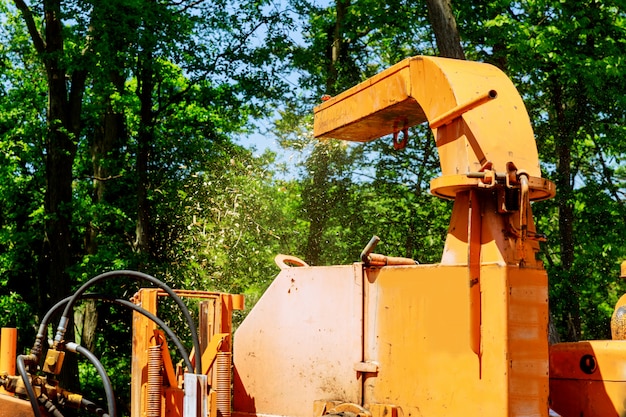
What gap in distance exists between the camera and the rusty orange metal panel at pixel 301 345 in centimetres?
504

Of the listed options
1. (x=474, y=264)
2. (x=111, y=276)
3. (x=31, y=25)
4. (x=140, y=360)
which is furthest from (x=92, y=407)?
(x=31, y=25)

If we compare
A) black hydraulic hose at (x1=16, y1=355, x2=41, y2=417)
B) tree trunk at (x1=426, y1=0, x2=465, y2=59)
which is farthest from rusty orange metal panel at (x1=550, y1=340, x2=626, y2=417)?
tree trunk at (x1=426, y1=0, x2=465, y2=59)

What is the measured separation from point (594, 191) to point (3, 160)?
1261cm

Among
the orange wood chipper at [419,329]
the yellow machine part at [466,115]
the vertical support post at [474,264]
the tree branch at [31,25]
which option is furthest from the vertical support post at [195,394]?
the tree branch at [31,25]

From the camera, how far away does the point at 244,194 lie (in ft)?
54.6

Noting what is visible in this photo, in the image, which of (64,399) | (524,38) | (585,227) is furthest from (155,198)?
(64,399)

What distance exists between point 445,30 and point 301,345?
9375mm

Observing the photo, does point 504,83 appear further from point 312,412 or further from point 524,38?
point 524,38

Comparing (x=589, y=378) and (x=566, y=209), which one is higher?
(x=566, y=209)

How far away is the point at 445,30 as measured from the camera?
44.7 ft

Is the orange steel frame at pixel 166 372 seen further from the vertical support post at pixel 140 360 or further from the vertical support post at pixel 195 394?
the vertical support post at pixel 195 394

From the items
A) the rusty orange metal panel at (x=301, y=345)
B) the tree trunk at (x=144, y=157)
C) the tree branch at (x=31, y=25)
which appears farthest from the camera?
the tree trunk at (x=144, y=157)

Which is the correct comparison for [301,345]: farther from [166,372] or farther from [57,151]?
[57,151]

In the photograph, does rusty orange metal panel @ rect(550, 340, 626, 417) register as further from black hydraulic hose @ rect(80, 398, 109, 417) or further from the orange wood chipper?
black hydraulic hose @ rect(80, 398, 109, 417)
